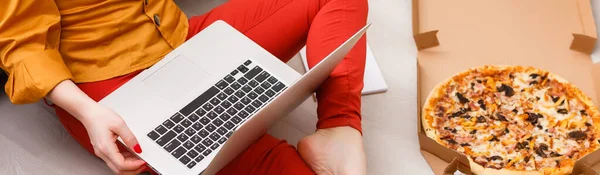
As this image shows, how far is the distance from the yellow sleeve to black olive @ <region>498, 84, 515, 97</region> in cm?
95

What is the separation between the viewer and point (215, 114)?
1.19m

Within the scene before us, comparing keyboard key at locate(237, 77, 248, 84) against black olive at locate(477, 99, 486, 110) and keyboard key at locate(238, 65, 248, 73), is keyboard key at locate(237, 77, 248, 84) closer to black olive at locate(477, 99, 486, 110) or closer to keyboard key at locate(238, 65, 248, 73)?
keyboard key at locate(238, 65, 248, 73)

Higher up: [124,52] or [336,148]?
[124,52]

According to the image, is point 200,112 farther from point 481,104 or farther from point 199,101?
point 481,104

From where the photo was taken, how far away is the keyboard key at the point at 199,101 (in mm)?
1184

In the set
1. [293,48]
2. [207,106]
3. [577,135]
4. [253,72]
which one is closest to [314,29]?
[293,48]

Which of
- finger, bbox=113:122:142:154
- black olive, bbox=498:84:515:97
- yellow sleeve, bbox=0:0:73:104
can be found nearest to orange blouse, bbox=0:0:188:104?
yellow sleeve, bbox=0:0:73:104

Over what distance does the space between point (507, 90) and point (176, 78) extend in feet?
2.54

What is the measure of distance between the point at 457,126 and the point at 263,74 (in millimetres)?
516

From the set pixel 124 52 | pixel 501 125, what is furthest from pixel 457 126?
pixel 124 52

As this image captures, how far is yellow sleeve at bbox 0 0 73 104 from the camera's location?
110cm

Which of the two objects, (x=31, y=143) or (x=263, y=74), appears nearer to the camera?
(x=263, y=74)

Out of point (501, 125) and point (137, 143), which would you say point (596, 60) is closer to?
point (501, 125)

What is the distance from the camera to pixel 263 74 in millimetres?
1234
